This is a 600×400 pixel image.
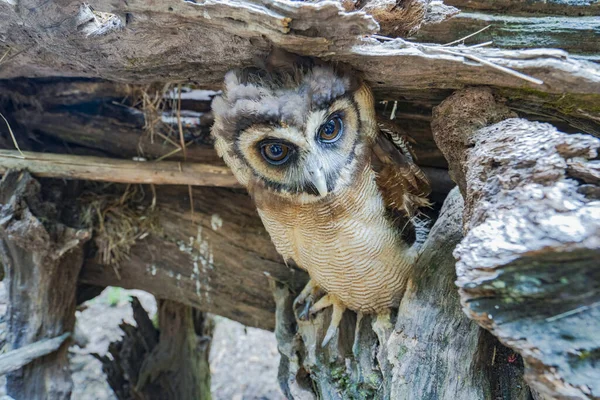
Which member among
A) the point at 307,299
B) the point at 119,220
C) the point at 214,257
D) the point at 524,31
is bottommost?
the point at 307,299

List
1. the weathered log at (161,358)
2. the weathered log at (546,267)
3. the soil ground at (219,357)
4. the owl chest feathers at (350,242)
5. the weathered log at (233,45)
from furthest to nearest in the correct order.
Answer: the soil ground at (219,357)
the weathered log at (161,358)
the owl chest feathers at (350,242)
the weathered log at (233,45)
the weathered log at (546,267)

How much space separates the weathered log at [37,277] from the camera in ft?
6.56

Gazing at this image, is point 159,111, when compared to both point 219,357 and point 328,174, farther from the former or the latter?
point 219,357

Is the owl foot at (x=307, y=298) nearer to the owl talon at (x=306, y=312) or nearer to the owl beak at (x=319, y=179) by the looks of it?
the owl talon at (x=306, y=312)

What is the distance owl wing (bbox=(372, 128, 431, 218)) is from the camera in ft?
4.71

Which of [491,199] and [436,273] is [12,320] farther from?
[491,199]

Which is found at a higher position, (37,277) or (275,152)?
(275,152)

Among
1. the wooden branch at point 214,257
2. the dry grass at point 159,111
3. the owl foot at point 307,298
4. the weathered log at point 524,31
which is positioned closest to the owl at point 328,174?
the owl foot at point 307,298

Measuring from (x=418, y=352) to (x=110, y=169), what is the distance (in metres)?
1.47

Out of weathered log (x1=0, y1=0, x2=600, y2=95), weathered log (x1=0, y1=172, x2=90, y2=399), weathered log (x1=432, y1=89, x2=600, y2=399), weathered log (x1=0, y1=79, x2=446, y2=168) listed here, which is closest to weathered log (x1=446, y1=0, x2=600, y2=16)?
weathered log (x1=0, y1=0, x2=600, y2=95)

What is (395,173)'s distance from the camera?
1469 mm

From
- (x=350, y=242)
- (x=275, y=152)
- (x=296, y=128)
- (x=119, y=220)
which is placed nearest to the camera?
(x=296, y=128)

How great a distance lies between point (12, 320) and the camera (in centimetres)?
221

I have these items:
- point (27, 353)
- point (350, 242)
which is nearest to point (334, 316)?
point (350, 242)
